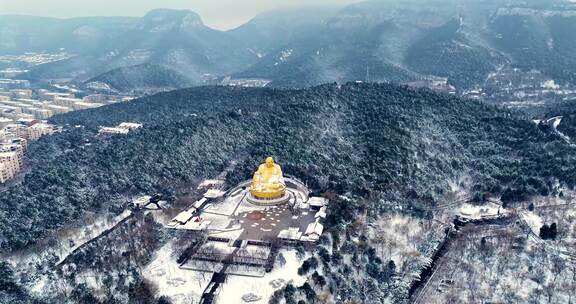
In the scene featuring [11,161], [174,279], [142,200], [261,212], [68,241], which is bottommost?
[68,241]

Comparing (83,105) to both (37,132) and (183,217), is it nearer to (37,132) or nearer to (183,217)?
(37,132)

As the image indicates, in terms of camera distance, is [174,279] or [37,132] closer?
[174,279]

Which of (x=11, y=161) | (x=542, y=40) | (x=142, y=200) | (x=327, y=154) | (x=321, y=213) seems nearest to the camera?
(x=321, y=213)

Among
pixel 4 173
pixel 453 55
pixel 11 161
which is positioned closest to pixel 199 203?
pixel 4 173

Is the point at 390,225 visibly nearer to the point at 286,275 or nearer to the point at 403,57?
the point at 286,275

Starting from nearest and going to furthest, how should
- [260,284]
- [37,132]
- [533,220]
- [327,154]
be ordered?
[260,284] < [533,220] < [327,154] < [37,132]

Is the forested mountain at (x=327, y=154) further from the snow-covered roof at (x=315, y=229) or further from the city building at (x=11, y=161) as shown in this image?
the snow-covered roof at (x=315, y=229)

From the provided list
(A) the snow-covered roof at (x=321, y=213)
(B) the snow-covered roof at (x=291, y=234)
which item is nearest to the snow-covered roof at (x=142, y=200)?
(B) the snow-covered roof at (x=291, y=234)
